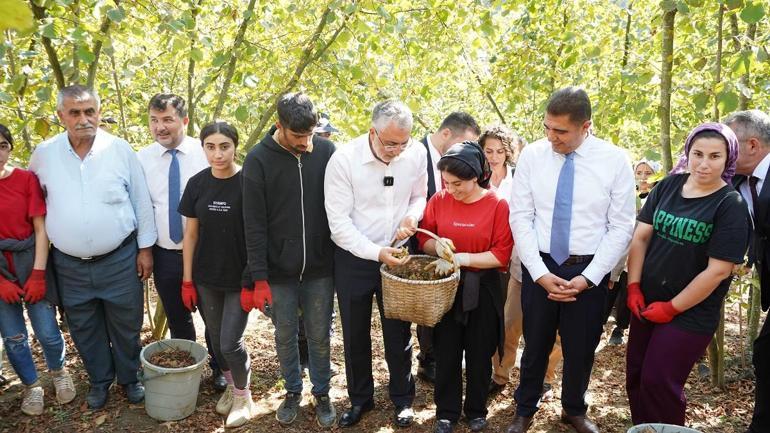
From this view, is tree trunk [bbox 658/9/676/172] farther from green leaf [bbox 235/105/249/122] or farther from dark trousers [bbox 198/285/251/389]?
dark trousers [bbox 198/285/251/389]

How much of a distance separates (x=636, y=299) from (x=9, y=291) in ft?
12.7

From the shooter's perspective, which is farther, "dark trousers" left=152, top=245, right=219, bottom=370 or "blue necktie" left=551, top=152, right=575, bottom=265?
"dark trousers" left=152, top=245, right=219, bottom=370

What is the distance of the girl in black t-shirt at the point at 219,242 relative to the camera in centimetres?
350

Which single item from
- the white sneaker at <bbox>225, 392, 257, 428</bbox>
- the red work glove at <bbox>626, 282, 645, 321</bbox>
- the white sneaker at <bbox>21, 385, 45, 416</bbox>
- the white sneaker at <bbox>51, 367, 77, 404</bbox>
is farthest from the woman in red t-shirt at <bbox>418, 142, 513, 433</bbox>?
the white sneaker at <bbox>21, 385, 45, 416</bbox>

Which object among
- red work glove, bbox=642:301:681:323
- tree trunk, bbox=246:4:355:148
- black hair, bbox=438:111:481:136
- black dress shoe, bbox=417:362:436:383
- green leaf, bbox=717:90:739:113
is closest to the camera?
red work glove, bbox=642:301:681:323

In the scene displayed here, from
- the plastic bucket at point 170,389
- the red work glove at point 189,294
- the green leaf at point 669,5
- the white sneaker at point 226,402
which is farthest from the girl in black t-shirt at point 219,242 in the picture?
the green leaf at point 669,5

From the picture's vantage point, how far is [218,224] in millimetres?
3533

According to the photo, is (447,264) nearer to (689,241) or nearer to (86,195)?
(689,241)

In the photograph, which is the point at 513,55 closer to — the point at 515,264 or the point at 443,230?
the point at 515,264

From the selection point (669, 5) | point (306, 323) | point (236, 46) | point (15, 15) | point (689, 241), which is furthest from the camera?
point (236, 46)

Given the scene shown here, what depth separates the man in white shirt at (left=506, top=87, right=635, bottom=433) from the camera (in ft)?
10.2

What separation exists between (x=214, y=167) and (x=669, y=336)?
2797mm

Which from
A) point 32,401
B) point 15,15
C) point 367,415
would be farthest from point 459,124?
point 32,401

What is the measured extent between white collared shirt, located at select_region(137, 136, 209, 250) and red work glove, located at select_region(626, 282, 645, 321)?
2877 millimetres
